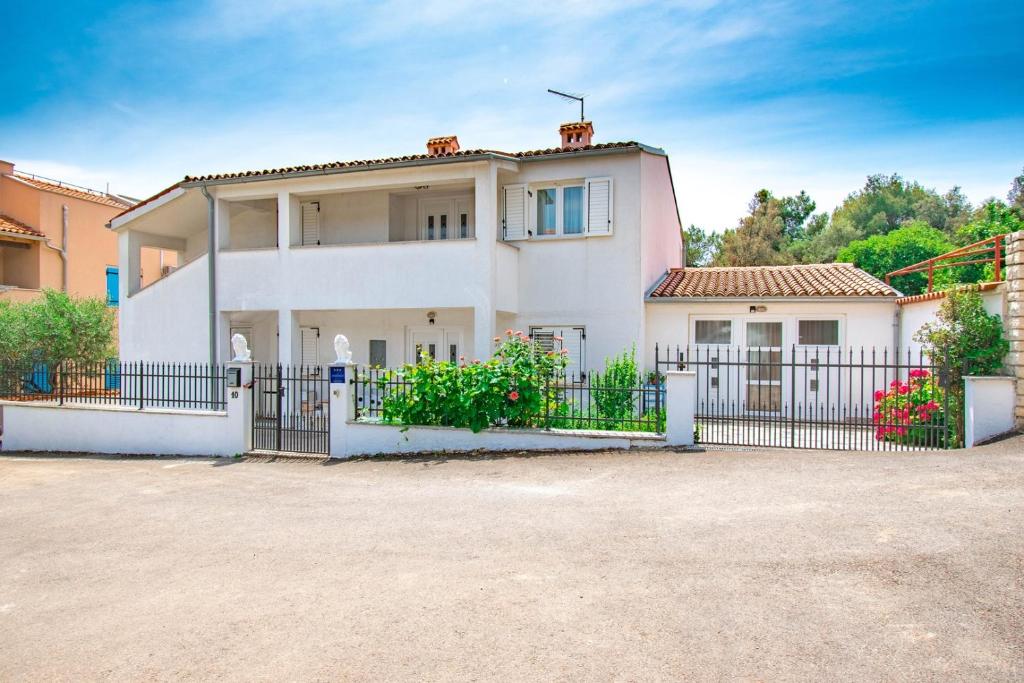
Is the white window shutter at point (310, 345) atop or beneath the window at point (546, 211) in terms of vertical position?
beneath

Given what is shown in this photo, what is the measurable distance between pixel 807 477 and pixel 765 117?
9.68 m

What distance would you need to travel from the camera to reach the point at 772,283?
1598cm

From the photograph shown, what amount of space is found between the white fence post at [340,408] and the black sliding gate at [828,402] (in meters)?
5.37

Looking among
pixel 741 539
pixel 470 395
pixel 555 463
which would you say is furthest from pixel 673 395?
pixel 741 539

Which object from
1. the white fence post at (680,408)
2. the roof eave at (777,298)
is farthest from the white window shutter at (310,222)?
the white fence post at (680,408)

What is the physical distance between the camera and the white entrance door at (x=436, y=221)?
56.4 ft

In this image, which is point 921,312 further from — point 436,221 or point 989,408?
point 436,221

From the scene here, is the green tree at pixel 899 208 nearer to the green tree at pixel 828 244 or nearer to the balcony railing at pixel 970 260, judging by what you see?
the green tree at pixel 828 244

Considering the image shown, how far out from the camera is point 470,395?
10.6 metres

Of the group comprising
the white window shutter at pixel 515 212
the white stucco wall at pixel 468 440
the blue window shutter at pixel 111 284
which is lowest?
the white stucco wall at pixel 468 440

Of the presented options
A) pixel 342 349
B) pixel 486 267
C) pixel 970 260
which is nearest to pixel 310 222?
pixel 486 267

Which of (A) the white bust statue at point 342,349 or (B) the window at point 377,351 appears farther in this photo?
(B) the window at point 377,351

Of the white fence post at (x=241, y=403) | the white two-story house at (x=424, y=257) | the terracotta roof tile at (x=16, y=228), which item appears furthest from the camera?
the terracotta roof tile at (x=16, y=228)

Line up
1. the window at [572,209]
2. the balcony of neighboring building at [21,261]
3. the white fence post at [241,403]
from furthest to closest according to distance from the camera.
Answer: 1. the balcony of neighboring building at [21,261]
2. the window at [572,209]
3. the white fence post at [241,403]
